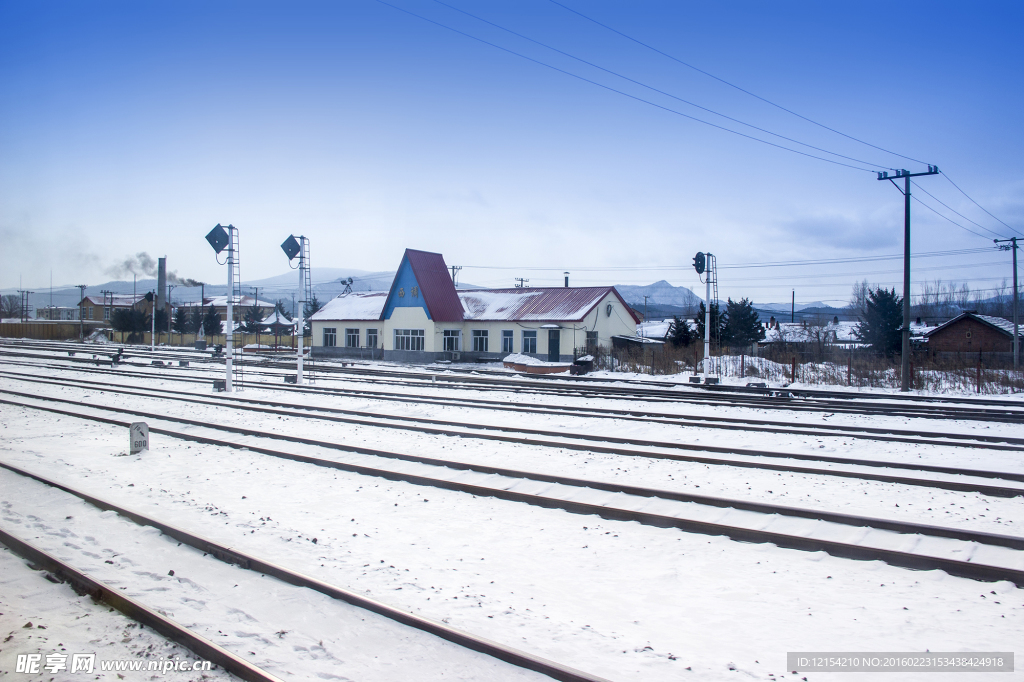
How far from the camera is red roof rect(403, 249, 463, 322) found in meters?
47.2

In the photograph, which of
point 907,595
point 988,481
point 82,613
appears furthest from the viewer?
point 988,481

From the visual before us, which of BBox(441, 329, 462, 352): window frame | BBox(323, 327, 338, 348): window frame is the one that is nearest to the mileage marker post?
BBox(441, 329, 462, 352): window frame

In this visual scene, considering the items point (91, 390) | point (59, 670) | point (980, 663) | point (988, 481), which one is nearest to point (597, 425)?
point (988, 481)

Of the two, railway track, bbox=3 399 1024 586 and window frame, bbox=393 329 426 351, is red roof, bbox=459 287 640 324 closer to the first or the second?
window frame, bbox=393 329 426 351

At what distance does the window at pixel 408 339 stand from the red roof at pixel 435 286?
87.2 inches

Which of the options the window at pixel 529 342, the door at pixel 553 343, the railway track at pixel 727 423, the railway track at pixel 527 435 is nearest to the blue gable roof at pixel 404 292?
the window at pixel 529 342

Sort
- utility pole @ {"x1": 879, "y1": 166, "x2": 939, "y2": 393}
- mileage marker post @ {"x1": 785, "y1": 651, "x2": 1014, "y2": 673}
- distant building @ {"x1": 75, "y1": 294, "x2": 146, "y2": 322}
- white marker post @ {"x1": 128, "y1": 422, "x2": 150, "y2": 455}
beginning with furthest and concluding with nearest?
distant building @ {"x1": 75, "y1": 294, "x2": 146, "y2": 322} → utility pole @ {"x1": 879, "y1": 166, "x2": 939, "y2": 393} → white marker post @ {"x1": 128, "y1": 422, "x2": 150, "y2": 455} → mileage marker post @ {"x1": 785, "y1": 651, "x2": 1014, "y2": 673}

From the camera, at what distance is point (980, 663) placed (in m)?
4.64

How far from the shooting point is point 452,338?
4766 centimetres

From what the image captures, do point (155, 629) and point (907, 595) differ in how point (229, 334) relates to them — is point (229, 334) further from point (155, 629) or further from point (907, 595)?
point (907, 595)

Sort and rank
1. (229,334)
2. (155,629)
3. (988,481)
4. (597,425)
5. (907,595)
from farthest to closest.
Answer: (229,334), (597,425), (988,481), (907,595), (155,629)

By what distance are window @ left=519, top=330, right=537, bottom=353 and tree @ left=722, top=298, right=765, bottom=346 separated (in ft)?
51.5

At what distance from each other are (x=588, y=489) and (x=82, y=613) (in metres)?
6.43

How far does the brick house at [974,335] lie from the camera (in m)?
45.9
